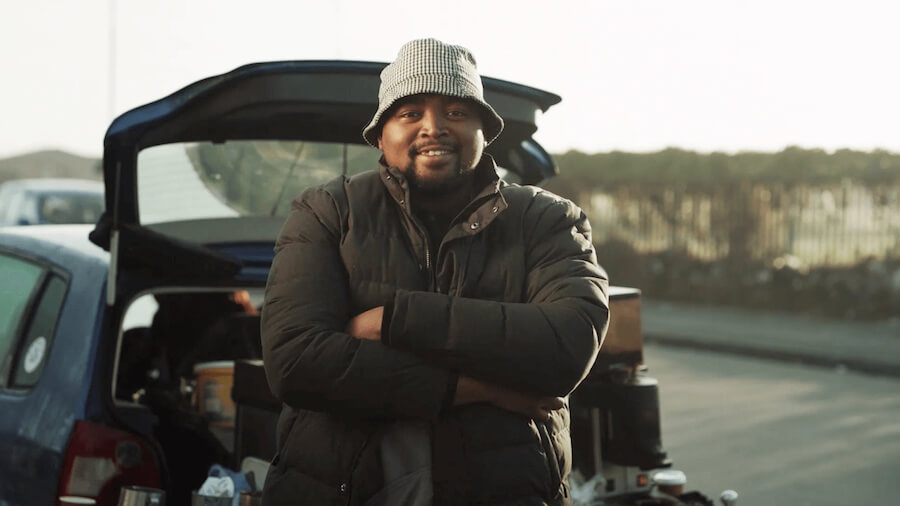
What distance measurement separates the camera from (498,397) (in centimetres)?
260

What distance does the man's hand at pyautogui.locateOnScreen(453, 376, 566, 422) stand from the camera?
8.46 ft

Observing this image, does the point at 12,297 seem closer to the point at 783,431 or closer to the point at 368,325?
the point at 368,325

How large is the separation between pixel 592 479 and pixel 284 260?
1.95 meters

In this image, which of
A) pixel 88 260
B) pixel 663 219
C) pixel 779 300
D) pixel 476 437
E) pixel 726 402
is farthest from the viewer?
pixel 663 219

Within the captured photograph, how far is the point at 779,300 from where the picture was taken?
17688 millimetres

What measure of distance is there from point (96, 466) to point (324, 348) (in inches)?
51.6

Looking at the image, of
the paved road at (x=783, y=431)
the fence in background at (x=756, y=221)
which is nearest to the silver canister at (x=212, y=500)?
the paved road at (x=783, y=431)

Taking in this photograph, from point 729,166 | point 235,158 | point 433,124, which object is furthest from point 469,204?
point 729,166

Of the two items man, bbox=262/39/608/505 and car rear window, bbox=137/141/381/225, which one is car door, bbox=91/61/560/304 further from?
man, bbox=262/39/608/505

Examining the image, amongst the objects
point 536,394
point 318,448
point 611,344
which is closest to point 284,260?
point 318,448

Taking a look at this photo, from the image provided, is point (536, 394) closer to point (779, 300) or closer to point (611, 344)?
point (611, 344)

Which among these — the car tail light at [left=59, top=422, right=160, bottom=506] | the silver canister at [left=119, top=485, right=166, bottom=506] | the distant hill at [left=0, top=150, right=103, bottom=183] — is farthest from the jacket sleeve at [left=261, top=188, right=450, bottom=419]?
the distant hill at [left=0, top=150, right=103, bottom=183]

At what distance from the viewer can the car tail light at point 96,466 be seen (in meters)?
3.55

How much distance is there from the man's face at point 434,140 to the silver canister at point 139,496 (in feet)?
4.23
